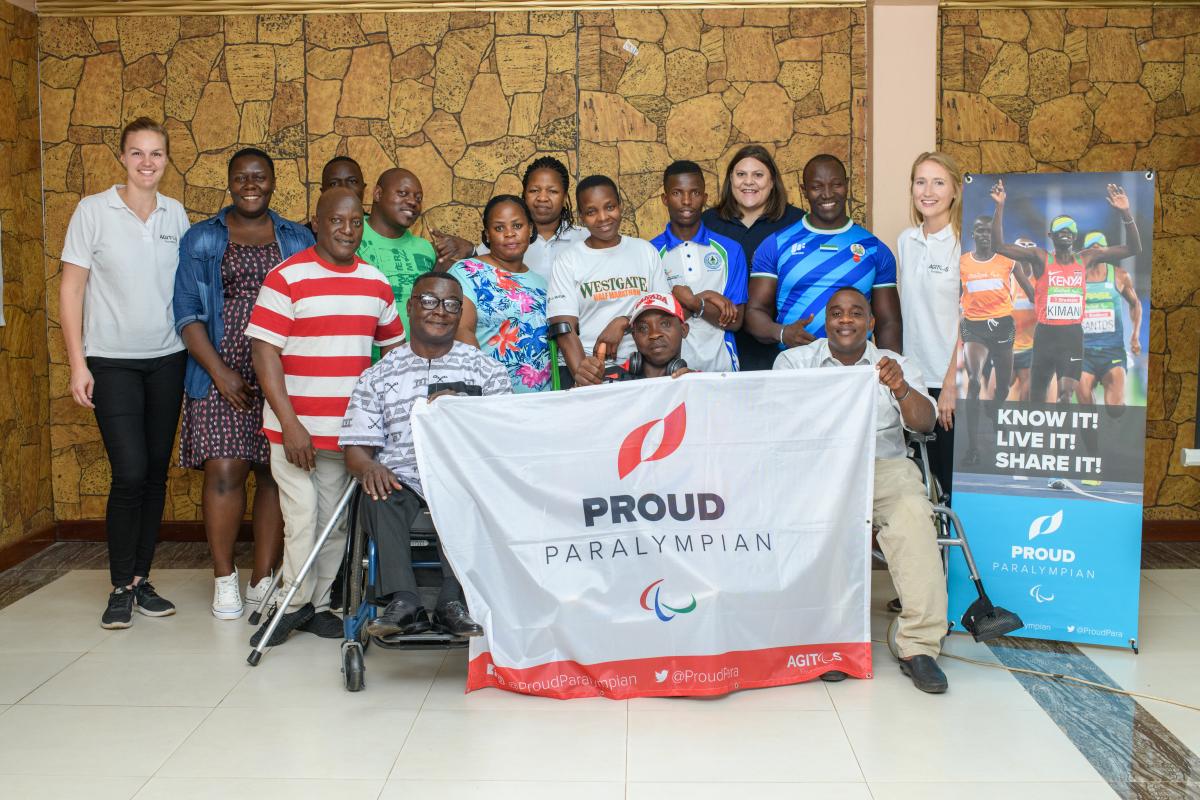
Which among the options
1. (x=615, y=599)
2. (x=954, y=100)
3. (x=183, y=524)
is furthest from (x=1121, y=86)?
(x=183, y=524)

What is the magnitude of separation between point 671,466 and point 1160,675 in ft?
5.73

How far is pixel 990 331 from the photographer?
4074mm

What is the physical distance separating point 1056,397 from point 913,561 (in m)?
0.85

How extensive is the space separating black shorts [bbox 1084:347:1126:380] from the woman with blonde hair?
467mm

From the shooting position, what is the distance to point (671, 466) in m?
3.60

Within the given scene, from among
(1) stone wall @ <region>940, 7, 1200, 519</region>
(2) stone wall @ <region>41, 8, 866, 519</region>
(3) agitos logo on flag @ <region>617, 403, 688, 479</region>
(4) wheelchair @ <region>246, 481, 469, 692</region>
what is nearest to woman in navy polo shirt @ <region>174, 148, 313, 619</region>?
(4) wheelchair @ <region>246, 481, 469, 692</region>

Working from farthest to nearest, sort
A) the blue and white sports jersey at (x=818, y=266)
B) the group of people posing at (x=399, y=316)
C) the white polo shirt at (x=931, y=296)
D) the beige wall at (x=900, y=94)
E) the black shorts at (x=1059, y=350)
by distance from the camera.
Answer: the beige wall at (x=900, y=94) < the blue and white sports jersey at (x=818, y=266) < the white polo shirt at (x=931, y=296) < the black shorts at (x=1059, y=350) < the group of people posing at (x=399, y=316)

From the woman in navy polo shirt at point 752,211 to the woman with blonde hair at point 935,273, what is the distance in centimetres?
49

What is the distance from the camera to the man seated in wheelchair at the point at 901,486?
3.67 metres

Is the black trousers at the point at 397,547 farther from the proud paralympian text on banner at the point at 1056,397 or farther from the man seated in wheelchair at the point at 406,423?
the proud paralympian text on banner at the point at 1056,397

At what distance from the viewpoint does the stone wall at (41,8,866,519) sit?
5598 mm

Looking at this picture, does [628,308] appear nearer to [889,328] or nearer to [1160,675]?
[889,328]

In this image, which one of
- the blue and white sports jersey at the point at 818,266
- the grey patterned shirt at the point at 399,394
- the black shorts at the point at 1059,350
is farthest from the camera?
the blue and white sports jersey at the point at 818,266

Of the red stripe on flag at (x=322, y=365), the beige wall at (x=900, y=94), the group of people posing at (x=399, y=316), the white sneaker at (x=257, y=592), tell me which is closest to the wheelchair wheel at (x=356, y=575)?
the group of people posing at (x=399, y=316)
